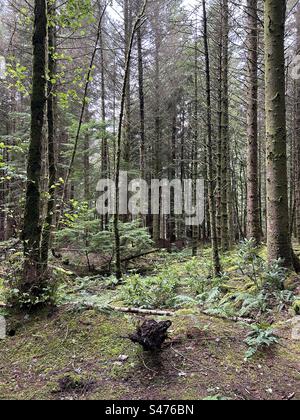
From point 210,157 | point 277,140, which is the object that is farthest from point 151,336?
point 210,157

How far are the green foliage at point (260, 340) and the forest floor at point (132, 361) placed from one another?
6cm

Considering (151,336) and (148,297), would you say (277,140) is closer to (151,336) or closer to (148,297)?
(148,297)

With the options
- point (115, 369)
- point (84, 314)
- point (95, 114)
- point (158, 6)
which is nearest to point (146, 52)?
point (158, 6)

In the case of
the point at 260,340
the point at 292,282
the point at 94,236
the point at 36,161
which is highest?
the point at 36,161

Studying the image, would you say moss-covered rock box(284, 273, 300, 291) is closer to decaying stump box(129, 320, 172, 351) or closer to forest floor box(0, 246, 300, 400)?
forest floor box(0, 246, 300, 400)

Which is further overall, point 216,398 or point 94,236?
point 94,236

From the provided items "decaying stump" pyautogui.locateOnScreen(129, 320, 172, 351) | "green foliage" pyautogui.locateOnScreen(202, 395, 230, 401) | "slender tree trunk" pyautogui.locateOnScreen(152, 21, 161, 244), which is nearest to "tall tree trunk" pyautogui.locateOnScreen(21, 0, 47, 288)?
"decaying stump" pyautogui.locateOnScreen(129, 320, 172, 351)

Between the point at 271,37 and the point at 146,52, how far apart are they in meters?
11.0

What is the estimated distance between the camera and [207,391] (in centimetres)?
259

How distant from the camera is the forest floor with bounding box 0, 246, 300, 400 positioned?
2668 millimetres

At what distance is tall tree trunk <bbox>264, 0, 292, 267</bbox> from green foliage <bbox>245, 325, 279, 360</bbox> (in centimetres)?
203

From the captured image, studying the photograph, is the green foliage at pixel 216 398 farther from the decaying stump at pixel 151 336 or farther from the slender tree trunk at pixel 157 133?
the slender tree trunk at pixel 157 133

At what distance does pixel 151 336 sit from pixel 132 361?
1.07 feet

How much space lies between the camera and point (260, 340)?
129 inches
